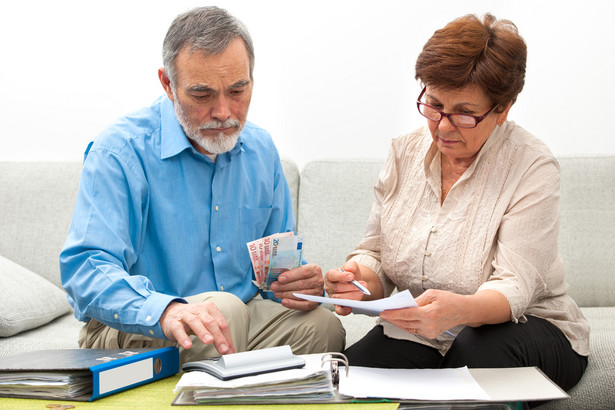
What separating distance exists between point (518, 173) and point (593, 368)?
0.54m

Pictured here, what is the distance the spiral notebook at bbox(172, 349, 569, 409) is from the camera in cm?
121

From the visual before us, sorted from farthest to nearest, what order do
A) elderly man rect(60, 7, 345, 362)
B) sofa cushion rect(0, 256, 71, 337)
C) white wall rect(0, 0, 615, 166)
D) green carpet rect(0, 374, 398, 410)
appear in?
white wall rect(0, 0, 615, 166) < sofa cushion rect(0, 256, 71, 337) < elderly man rect(60, 7, 345, 362) < green carpet rect(0, 374, 398, 410)

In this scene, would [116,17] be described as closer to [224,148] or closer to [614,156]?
[224,148]

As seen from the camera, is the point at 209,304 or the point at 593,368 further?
the point at 593,368

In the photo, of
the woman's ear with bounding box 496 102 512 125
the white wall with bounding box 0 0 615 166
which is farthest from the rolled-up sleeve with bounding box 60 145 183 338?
the white wall with bounding box 0 0 615 166

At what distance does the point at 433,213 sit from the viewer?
1799 mm

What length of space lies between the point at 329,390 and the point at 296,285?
2.06ft

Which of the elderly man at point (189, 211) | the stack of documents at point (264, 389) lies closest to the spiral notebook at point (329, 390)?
the stack of documents at point (264, 389)

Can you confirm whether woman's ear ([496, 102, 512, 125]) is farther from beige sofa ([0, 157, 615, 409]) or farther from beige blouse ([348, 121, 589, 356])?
beige sofa ([0, 157, 615, 409])

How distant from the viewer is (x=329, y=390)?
48.1 inches

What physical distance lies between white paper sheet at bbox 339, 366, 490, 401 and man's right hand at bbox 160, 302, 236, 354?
0.86ft

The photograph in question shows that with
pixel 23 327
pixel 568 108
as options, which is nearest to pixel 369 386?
pixel 23 327

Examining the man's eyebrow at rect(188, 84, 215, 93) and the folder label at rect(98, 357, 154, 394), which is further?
the man's eyebrow at rect(188, 84, 215, 93)

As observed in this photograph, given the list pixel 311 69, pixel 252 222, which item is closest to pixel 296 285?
pixel 252 222
